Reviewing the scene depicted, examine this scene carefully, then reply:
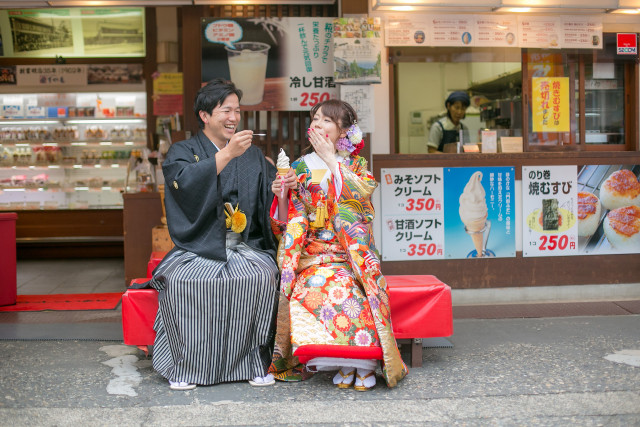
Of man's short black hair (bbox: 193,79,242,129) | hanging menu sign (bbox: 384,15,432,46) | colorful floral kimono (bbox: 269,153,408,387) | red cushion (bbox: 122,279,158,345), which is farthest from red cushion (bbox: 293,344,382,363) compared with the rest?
hanging menu sign (bbox: 384,15,432,46)

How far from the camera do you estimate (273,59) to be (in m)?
6.49

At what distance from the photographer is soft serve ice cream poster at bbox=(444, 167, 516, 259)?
653 centimetres

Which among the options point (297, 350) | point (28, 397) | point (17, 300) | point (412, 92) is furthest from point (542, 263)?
point (17, 300)

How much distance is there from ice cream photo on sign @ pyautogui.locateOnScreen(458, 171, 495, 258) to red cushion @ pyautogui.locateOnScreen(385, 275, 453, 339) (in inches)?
84.0

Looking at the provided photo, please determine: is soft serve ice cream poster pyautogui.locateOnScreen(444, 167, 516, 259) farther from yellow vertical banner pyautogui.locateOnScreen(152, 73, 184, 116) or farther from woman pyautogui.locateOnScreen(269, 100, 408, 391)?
yellow vertical banner pyautogui.locateOnScreen(152, 73, 184, 116)

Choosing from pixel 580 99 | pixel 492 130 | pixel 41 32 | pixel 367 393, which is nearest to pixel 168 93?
pixel 41 32

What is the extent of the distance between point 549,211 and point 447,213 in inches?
40.1

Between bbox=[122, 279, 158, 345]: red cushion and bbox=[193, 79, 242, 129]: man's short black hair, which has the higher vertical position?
bbox=[193, 79, 242, 129]: man's short black hair

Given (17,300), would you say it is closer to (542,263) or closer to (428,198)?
(428,198)

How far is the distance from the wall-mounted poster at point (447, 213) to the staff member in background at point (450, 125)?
0.40m

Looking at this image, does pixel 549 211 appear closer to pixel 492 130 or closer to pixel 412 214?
pixel 492 130

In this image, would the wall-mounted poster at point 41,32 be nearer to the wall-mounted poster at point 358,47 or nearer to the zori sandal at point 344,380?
the wall-mounted poster at point 358,47

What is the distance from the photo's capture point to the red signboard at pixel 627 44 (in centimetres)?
673

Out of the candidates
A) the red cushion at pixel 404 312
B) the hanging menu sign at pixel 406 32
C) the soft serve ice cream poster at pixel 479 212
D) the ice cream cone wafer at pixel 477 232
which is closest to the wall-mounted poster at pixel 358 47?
the hanging menu sign at pixel 406 32
